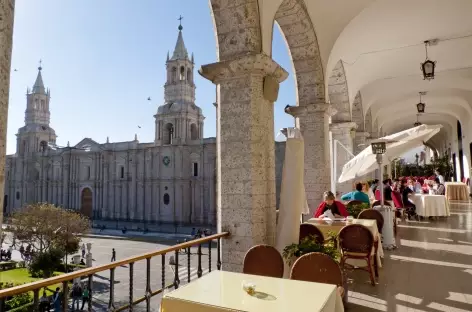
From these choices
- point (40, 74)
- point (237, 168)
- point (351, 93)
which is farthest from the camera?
point (40, 74)

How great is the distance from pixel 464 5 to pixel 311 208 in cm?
521

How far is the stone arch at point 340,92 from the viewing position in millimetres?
8938

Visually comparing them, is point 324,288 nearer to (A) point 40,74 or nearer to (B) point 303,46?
(B) point 303,46

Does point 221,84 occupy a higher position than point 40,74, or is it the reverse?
point 40,74

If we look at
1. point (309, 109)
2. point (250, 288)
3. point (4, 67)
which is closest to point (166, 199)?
point (309, 109)

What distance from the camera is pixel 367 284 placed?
4.07 metres

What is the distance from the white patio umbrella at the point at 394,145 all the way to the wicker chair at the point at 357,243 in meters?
2.46

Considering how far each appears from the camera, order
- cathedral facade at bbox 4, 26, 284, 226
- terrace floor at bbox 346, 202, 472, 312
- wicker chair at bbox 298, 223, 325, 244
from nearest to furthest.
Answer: terrace floor at bbox 346, 202, 472, 312, wicker chair at bbox 298, 223, 325, 244, cathedral facade at bbox 4, 26, 284, 226

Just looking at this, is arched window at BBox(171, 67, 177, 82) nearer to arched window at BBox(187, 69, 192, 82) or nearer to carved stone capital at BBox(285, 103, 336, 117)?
arched window at BBox(187, 69, 192, 82)

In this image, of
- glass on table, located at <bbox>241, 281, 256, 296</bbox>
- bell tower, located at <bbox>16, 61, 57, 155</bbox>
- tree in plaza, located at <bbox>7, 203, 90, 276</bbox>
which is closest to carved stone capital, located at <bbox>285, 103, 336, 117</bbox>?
glass on table, located at <bbox>241, 281, 256, 296</bbox>

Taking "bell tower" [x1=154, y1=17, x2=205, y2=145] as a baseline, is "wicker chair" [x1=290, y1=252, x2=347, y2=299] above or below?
below

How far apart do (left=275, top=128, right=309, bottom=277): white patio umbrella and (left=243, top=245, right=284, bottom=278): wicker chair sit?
2.09ft

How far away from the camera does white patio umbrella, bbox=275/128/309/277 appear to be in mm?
3732

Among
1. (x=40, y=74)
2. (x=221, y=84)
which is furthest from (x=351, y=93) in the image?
(x=40, y=74)
